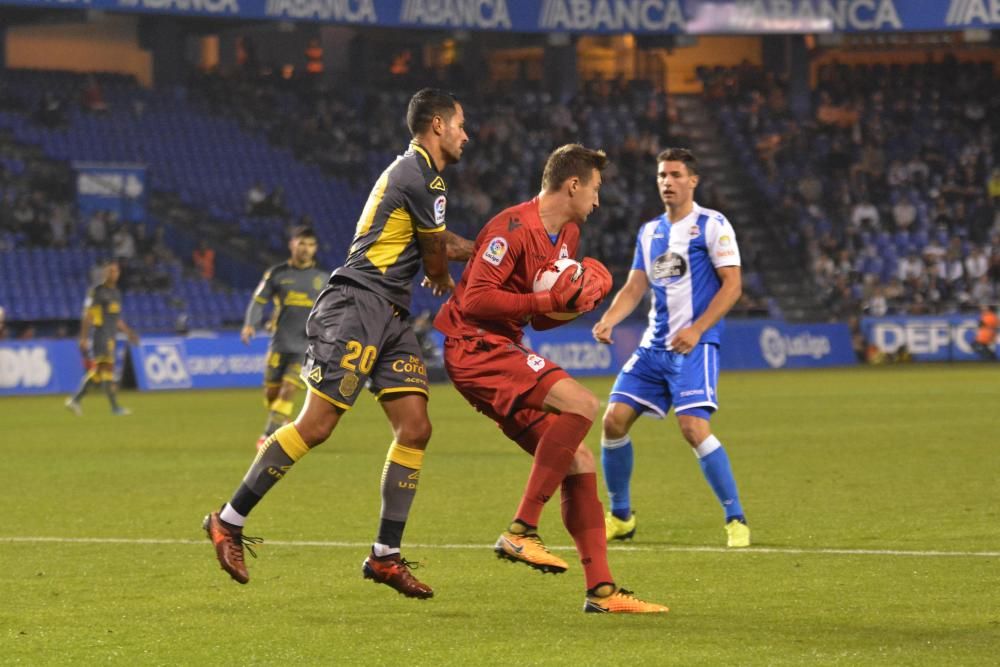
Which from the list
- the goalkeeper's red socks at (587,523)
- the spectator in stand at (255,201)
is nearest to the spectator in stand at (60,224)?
the spectator in stand at (255,201)

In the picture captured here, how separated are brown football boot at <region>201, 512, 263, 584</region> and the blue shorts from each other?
10.3 ft

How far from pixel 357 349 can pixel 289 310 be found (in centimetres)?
952

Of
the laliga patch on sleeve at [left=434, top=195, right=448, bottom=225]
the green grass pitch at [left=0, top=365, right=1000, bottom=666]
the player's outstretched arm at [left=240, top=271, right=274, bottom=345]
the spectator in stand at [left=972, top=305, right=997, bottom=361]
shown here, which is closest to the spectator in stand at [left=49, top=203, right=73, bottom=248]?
the green grass pitch at [left=0, top=365, right=1000, bottom=666]

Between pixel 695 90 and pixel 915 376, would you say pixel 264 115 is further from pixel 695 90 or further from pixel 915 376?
pixel 915 376

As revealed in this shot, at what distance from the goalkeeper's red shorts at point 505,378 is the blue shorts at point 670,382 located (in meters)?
2.44

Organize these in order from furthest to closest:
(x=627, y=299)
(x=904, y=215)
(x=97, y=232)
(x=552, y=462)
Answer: (x=904, y=215) < (x=97, y=232) < (x=627, y=299) < (x=552, y=462)

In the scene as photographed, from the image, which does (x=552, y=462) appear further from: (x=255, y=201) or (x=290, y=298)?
(x=255, y=201)

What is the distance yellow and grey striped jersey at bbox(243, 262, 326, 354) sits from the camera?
16.9 m

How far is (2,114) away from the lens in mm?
37938

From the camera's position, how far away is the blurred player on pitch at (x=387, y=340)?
7523 mm

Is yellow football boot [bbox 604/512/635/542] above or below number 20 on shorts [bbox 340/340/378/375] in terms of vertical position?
below

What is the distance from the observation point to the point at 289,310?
667 inches

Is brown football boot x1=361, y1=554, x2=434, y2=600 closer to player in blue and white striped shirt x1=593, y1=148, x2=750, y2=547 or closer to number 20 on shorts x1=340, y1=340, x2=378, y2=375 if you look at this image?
number 20 on shorts x1=340, y1=340, x2=378, y2=375

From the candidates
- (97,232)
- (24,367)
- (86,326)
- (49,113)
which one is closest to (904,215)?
(97,232)
